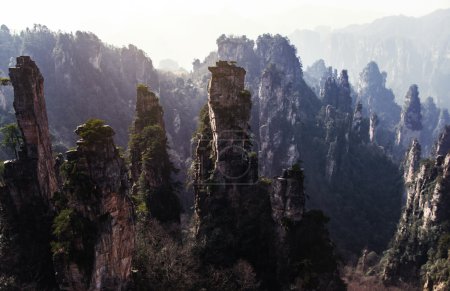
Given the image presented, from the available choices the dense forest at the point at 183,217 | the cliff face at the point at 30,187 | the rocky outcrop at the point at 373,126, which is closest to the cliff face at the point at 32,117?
the cliff face at the point at 30,187

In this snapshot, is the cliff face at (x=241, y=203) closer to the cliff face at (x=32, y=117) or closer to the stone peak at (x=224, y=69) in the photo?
the stone peak at (x=224, y=69)

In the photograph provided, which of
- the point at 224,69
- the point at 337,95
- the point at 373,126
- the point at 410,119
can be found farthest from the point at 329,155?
the point at 224,69

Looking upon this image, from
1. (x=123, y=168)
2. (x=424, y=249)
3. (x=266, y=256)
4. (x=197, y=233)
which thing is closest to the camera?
(x=123, y=168)

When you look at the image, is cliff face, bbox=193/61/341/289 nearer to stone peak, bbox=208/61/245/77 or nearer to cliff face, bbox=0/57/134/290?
stone peak, bbox=208/61/245/77

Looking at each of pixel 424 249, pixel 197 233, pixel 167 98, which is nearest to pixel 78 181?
pixel 197 233

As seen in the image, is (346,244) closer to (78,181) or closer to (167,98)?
(78,181)

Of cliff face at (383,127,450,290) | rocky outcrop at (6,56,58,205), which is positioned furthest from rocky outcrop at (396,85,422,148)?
rocky outcrop at (6,56,58,205)

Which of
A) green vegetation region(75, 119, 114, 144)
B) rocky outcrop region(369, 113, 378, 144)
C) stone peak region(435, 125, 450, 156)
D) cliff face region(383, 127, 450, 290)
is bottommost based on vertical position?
cliff face region(383, 127, 450, 290)

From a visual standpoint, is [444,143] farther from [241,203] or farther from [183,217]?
[241,203]
